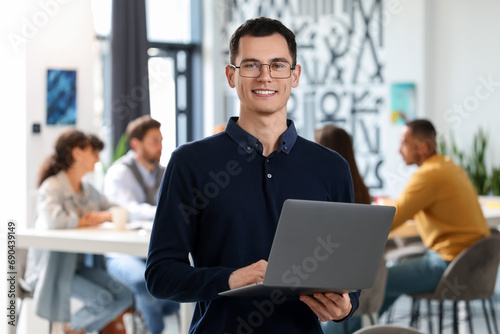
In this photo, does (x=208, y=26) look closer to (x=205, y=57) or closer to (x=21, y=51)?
(x=205, y=57)

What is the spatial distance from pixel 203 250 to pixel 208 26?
700cm

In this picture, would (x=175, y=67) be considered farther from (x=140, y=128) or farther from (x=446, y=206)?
(x=446, y=206)

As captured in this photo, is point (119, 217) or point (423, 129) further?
point (423, 129)

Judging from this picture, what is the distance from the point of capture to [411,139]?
4.34 metres

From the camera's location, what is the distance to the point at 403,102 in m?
7.59

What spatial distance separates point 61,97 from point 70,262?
231 centimetres

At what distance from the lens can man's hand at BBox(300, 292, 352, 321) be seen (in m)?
1.61

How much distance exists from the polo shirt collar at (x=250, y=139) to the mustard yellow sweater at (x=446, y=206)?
2499 millimetres

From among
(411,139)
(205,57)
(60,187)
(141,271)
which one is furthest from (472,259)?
(205,57)

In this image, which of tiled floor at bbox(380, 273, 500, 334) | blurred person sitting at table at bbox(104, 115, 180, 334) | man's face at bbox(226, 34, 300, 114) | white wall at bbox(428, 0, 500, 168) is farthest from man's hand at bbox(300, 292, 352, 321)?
white wall at bbox(428, 0, 500, 168)

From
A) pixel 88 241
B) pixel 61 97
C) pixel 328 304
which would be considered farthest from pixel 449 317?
pixel 328 304

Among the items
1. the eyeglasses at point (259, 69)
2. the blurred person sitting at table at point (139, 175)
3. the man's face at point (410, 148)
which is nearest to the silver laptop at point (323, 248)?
the eyeglasses at point (259, 69)

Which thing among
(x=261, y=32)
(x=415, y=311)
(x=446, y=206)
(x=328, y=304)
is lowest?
(x=415, y=311)

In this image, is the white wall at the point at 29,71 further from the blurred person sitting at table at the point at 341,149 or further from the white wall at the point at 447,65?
the white wall at the point at 447,65
